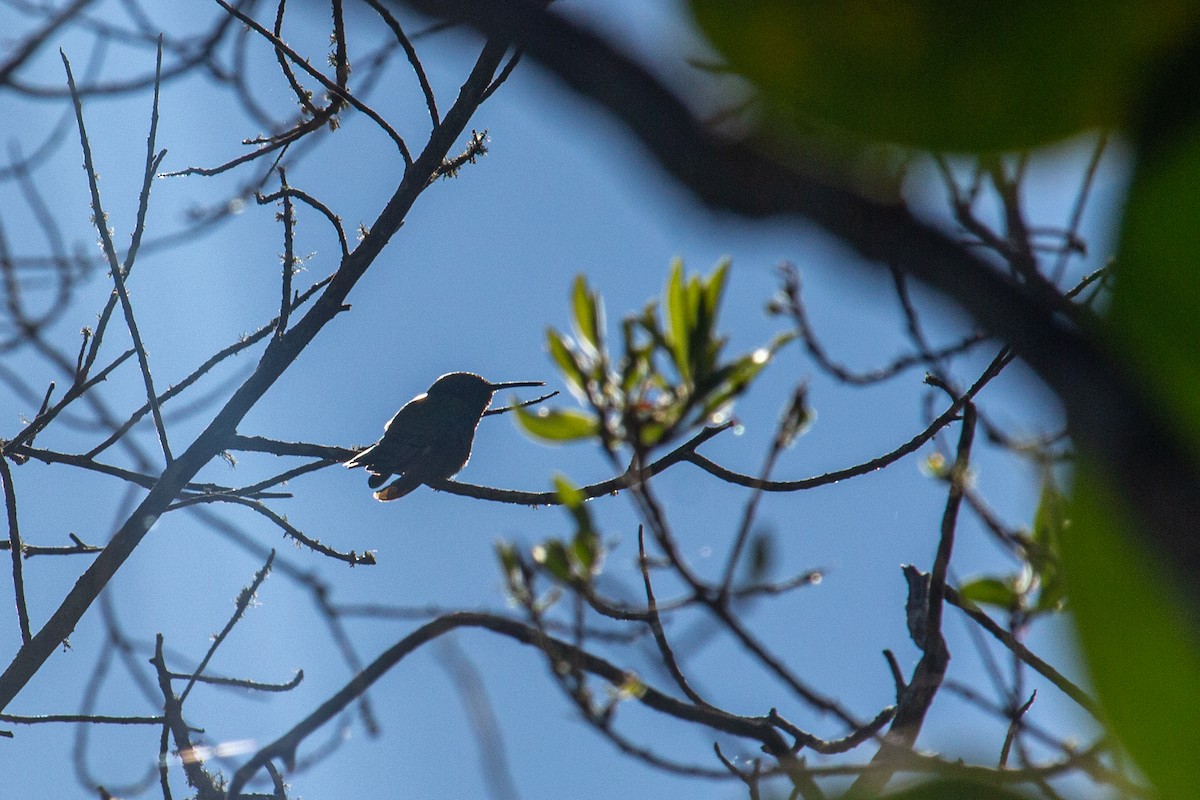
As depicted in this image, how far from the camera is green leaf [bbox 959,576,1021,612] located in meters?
1.21

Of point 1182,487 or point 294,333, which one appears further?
point 294,333

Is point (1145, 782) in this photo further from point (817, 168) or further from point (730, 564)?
point (730, 564)

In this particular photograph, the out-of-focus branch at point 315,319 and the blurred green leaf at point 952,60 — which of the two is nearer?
the blurred green leaf at point 952,60

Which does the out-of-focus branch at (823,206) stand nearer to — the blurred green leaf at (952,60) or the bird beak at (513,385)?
the blurred green leaf at (952,60)

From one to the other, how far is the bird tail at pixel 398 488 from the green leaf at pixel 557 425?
172 inches

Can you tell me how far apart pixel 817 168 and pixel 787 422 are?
0.66 m

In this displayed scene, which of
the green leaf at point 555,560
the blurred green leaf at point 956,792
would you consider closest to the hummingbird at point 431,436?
the green leaf at point 555,560

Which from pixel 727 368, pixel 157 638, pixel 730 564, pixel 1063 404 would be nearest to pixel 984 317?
pixel 1063 404

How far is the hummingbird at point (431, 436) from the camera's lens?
17.5 feet

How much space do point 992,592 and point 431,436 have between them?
468 cm

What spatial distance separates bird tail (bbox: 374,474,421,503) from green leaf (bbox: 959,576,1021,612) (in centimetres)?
436

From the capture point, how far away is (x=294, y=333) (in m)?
3.13

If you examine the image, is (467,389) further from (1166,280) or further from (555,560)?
(1166,280)

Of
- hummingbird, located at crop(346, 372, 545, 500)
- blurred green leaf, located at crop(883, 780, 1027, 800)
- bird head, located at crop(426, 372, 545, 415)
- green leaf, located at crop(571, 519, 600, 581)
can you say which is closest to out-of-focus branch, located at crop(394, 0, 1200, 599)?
blurred green leaf, located at crop(883, 780, 1027, 800)
